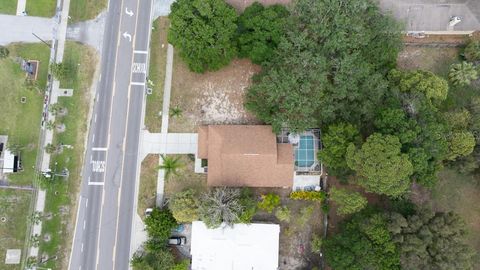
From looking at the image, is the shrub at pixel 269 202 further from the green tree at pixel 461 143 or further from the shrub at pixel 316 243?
the green tree at pixel 461 143

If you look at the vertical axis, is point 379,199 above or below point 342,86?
below

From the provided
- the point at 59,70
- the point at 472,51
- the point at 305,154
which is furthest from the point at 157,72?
the point at 472,51

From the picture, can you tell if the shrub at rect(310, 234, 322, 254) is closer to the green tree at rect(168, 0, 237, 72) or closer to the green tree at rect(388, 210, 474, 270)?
the green tree at rect(388, 210, 474, 270)

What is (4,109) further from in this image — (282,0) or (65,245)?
(282,0)

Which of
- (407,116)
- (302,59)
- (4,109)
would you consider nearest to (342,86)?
(302,59)

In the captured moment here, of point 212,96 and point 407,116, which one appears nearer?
point 407,116

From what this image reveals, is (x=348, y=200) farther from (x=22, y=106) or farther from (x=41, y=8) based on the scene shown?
(x=41, y=8)

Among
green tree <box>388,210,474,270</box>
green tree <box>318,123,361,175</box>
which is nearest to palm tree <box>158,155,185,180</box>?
green tree <box>318,123,361,175</box>
